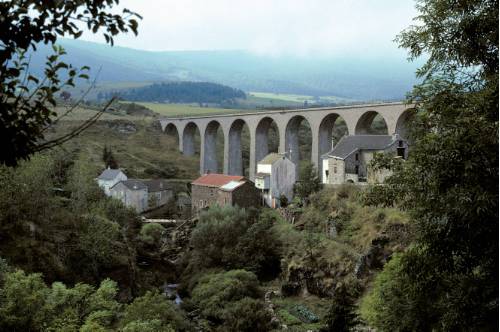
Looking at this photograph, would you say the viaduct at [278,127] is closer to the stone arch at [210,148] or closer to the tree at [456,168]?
the stone arch at [210,148]

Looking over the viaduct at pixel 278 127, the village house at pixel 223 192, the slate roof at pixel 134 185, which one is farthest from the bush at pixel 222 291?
the slate roof at pixel 134 185

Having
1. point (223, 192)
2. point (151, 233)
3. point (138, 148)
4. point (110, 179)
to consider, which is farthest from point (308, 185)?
point (138, 148)

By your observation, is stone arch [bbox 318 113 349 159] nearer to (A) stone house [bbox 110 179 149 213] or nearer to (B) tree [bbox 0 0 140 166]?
(A) stone house [bbox 110 179 149 213]

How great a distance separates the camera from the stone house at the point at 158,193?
58906 millimetres

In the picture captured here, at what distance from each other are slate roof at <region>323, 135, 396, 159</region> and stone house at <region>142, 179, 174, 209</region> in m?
19.8

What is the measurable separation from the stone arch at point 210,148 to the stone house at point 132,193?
22.0 metres

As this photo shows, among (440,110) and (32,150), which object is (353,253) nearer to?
(440,110)

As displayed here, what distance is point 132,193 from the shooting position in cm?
5684

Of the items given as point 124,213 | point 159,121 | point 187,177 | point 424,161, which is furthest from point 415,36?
point 159,121

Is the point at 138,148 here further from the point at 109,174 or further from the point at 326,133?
the point at 326,133

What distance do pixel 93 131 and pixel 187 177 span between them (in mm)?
20094

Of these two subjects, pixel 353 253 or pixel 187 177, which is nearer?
pixel 353 253

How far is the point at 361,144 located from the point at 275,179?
7.97 m

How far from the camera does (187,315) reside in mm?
32562
